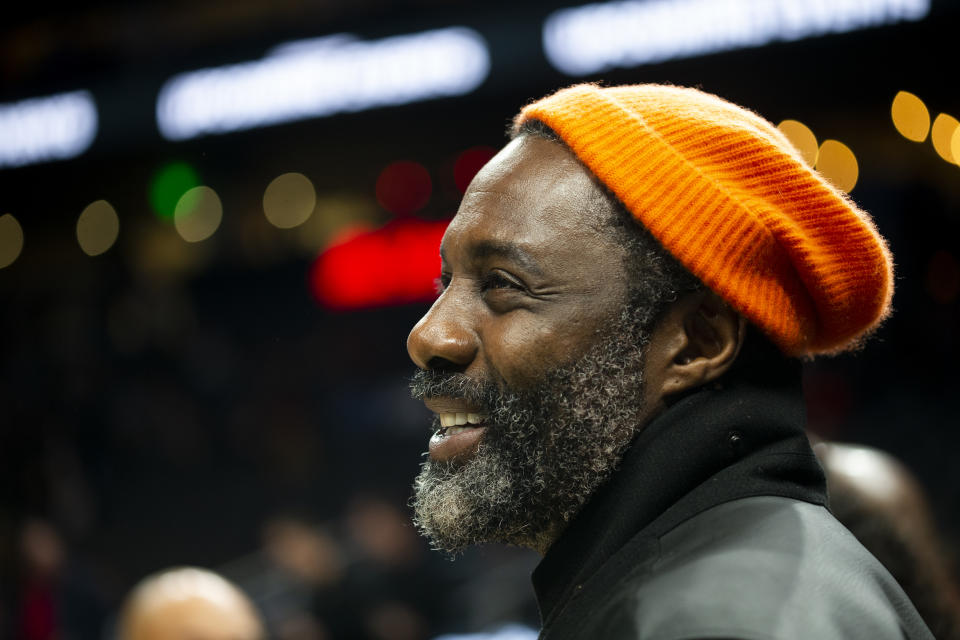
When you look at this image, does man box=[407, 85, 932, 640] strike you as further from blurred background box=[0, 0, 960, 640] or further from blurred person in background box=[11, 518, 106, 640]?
blurred person in background box=[11, 518, 106, 640]

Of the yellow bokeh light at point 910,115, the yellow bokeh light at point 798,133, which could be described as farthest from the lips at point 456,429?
the yellow bokeh light at point 910,115

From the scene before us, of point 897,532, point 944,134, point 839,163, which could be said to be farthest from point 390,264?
point 897,532

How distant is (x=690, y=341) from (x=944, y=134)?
19.9 feet

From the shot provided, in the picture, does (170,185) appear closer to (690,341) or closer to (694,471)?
(690,341)

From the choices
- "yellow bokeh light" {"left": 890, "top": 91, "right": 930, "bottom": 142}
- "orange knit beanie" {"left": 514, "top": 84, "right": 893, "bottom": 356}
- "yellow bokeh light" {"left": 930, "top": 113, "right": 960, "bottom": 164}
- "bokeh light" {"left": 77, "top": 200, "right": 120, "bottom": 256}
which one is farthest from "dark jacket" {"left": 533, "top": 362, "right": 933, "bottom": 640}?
"bokeh light" {"left": 77, "top": 200, "right": 120, "bottom": 256}

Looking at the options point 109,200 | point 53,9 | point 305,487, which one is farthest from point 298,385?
point 53,9

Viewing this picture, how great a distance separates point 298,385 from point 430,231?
1.92m

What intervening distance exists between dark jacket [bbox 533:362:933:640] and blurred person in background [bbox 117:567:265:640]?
195cm

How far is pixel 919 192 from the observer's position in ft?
24.3

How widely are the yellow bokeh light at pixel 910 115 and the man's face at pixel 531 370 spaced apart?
18.4 ft

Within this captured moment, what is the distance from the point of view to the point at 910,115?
714 cm

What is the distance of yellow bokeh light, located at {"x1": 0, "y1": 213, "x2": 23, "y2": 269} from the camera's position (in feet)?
37.5

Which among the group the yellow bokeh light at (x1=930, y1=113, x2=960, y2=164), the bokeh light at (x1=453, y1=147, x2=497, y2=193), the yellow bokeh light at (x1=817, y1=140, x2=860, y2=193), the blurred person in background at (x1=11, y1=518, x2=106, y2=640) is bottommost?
the blurred person in background at (x1=11, y1=518, x2=106, y2=640)

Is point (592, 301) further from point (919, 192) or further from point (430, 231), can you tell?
point (430, 231)
